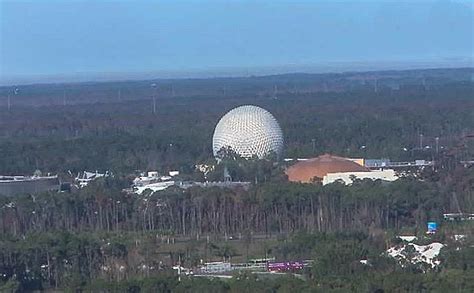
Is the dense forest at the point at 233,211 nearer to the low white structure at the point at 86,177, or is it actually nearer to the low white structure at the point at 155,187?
the low white structure at the point at 86,177

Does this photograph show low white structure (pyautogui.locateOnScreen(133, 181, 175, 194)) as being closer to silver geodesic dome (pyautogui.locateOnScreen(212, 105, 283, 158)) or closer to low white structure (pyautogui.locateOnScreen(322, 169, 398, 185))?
low white structure (pyautogui.locateOnScreen(322, 169, 398, 185))

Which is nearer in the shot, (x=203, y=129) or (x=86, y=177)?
(x=86, y=177)

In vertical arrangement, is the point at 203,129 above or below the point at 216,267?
below

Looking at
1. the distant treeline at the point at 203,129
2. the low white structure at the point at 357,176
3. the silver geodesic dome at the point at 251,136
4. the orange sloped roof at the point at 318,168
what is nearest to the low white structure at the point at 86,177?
the distant treeline at the point at 203,129

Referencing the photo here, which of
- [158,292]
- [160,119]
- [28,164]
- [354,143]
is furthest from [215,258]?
[160,119]

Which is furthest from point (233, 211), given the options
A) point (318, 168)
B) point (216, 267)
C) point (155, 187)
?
point (216, 267)

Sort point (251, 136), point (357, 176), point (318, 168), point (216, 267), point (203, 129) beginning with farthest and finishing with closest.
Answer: point (203, 129) → point (251, 136) → point (318, 168) → point (357, 176) → point (216, 267)

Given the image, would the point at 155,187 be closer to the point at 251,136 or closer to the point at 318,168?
the point at 318,168
